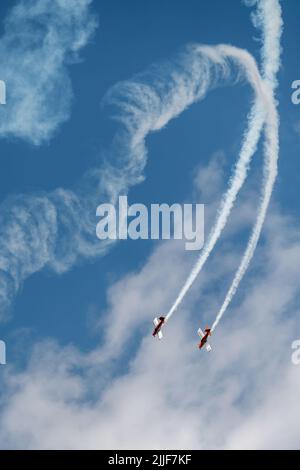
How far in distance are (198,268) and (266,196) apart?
928 cm

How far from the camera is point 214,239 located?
1960 inches

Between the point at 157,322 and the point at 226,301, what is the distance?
12.5m
